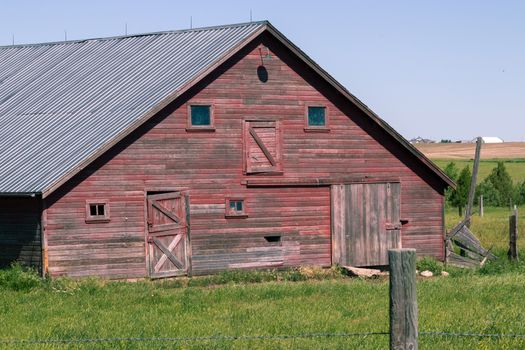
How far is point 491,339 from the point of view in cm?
1482

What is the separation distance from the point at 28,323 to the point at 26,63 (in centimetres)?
1731

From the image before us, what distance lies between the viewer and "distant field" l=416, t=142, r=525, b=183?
110m

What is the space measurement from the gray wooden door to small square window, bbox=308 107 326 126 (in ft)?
5.87

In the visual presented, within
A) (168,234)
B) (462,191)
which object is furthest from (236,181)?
(462,191)

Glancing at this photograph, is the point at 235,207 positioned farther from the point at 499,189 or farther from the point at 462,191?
the point at 499,189

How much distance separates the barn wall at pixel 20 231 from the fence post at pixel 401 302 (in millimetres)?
17268

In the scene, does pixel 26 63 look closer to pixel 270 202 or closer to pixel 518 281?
pixel 270 202

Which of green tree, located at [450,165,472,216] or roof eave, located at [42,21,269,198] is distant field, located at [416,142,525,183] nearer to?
green tree, located at [450,165,472,216]

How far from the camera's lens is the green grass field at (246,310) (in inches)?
595

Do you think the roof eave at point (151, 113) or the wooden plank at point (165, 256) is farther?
the wooden plank at point (165, 256)

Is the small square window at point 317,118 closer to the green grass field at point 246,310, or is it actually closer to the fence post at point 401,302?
the green grass field at point 246,310

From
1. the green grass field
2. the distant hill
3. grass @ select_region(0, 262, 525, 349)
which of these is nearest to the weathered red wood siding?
the green grass field

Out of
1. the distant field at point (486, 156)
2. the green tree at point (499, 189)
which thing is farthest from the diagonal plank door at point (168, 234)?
the distant field at point (486, 156)

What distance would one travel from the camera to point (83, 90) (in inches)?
1188
